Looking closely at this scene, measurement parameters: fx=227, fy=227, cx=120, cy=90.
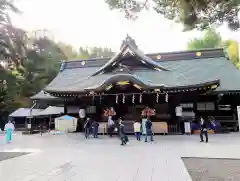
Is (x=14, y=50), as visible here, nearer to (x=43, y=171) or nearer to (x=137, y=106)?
(x=43, y=171)

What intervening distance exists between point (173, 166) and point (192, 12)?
14.3ft

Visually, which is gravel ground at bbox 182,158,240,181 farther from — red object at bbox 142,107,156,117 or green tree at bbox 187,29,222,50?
green tree at bbox 187,29,222,50

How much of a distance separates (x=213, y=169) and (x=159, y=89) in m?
8.72

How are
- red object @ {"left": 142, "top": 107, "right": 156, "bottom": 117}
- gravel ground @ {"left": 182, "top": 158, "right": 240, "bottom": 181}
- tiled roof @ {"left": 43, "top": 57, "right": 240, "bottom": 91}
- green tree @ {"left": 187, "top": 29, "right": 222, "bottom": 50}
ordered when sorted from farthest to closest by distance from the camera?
green tree @ {"left": 187, "top": 29, "right": 222, "bottom": 50}
tiled roof @ {"left": 43, "top": 57, "right": 240, "bottom": 91}
red object @ {"left": 142, "top": 107, "right": 156, "bottom": 117}
gravel ground @ {"left": 182, "top": 158, "right": 240, "bottom": 181}

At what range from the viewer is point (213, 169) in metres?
6.21

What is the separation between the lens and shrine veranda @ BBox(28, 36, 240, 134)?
15.1m

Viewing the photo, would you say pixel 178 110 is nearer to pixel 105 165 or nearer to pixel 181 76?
pixel 181 76

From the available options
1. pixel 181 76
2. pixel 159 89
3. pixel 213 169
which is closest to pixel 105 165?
pixel 213 169

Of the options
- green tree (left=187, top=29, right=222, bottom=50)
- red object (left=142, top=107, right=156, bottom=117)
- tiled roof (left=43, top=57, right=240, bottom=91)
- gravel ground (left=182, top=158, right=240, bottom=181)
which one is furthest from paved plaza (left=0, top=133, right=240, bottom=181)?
A: green tree (left=187, top=29, right=222, bottom=50)

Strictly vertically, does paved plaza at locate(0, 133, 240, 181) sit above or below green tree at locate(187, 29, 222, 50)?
below

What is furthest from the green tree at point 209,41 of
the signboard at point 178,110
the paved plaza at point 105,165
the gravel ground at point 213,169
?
the gravel ground at point 213,169

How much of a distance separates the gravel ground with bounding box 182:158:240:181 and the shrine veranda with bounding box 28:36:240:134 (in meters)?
7.63

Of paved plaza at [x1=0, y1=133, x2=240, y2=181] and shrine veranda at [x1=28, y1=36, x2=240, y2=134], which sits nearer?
paved plaza at [x1=0, y1=133, x2=240, y2=181]

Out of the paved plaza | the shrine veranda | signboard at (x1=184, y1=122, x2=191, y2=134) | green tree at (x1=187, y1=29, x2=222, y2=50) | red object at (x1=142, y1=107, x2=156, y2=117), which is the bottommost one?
the paved plaza
